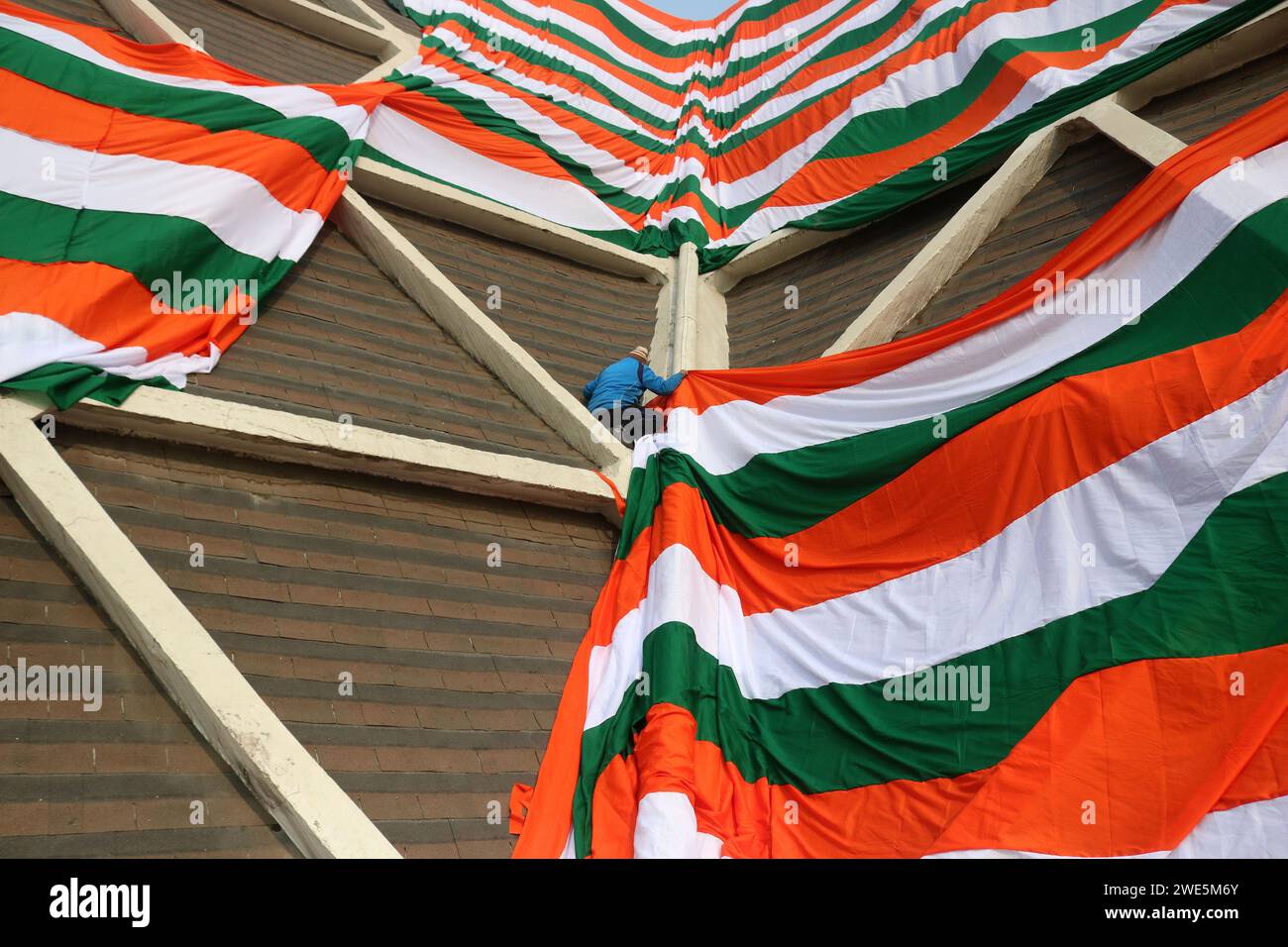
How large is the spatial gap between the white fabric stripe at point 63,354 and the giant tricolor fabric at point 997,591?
121 inches

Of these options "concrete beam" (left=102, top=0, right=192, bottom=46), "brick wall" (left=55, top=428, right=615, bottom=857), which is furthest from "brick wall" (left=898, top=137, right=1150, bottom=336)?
"concrete beam" (left=102, top=0, right=192, bottom=46)

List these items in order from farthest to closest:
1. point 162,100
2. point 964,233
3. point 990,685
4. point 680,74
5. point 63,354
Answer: point 680,74
point 964,233
point 162,100
point 63,354
point 990,685

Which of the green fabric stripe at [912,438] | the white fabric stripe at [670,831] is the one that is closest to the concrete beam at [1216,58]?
the green fabric stripe at [912,438]

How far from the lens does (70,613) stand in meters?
5.36

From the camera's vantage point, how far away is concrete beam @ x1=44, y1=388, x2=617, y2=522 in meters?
6.34

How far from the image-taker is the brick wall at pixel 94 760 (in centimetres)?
454

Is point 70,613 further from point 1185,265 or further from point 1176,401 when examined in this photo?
point 1185,265

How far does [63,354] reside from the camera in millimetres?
6277

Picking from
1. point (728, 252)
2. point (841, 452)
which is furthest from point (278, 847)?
point (728, 252)

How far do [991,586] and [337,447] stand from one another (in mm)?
3975

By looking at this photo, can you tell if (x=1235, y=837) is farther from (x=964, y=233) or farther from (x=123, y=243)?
(x=123, y=243)

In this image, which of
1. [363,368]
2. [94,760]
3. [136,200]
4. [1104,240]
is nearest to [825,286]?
[1104,240]

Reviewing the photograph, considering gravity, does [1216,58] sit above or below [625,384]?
above

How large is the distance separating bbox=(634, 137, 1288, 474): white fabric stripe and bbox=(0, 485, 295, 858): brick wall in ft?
11.6
